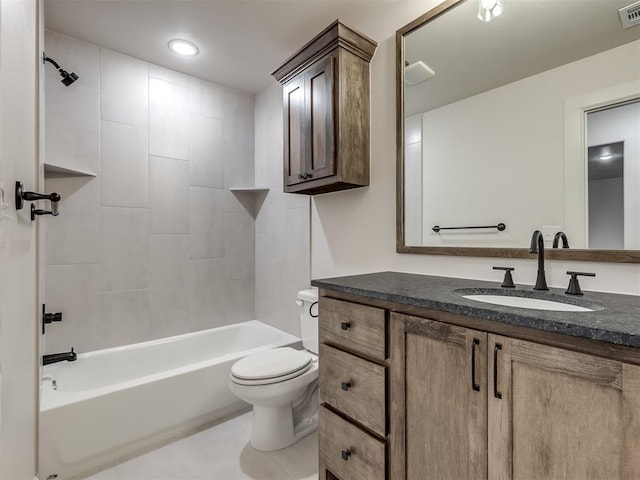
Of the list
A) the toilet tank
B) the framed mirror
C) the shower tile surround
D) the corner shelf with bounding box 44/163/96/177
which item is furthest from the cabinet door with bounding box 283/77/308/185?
the corner shelf with bounding box 44/163/96/177

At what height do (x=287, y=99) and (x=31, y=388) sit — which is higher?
(x=287, y=99)

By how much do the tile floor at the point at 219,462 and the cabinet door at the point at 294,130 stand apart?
5.15 feet

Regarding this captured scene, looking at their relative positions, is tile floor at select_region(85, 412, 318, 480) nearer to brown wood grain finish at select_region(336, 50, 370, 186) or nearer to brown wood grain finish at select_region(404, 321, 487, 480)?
brown wood grain finish at select_region(404, 321, 487, 480)

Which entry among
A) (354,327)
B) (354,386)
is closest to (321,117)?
(354,327)

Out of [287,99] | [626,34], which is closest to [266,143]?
[287,99]

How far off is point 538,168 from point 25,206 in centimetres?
187

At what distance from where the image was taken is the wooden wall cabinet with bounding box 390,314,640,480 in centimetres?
71

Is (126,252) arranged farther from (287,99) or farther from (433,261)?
(433,261)

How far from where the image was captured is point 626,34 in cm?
112

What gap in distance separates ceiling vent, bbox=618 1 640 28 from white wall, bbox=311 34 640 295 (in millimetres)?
172

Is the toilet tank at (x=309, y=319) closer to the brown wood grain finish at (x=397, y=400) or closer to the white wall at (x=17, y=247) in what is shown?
the brown wood grain finish at (x=397, y=400)

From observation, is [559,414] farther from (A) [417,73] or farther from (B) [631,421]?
(A) [417,73]

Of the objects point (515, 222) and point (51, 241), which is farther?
point (51, 241)

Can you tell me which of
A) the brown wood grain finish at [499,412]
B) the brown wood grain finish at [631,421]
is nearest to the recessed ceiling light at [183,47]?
the brown wood grain finish at [499,412]
